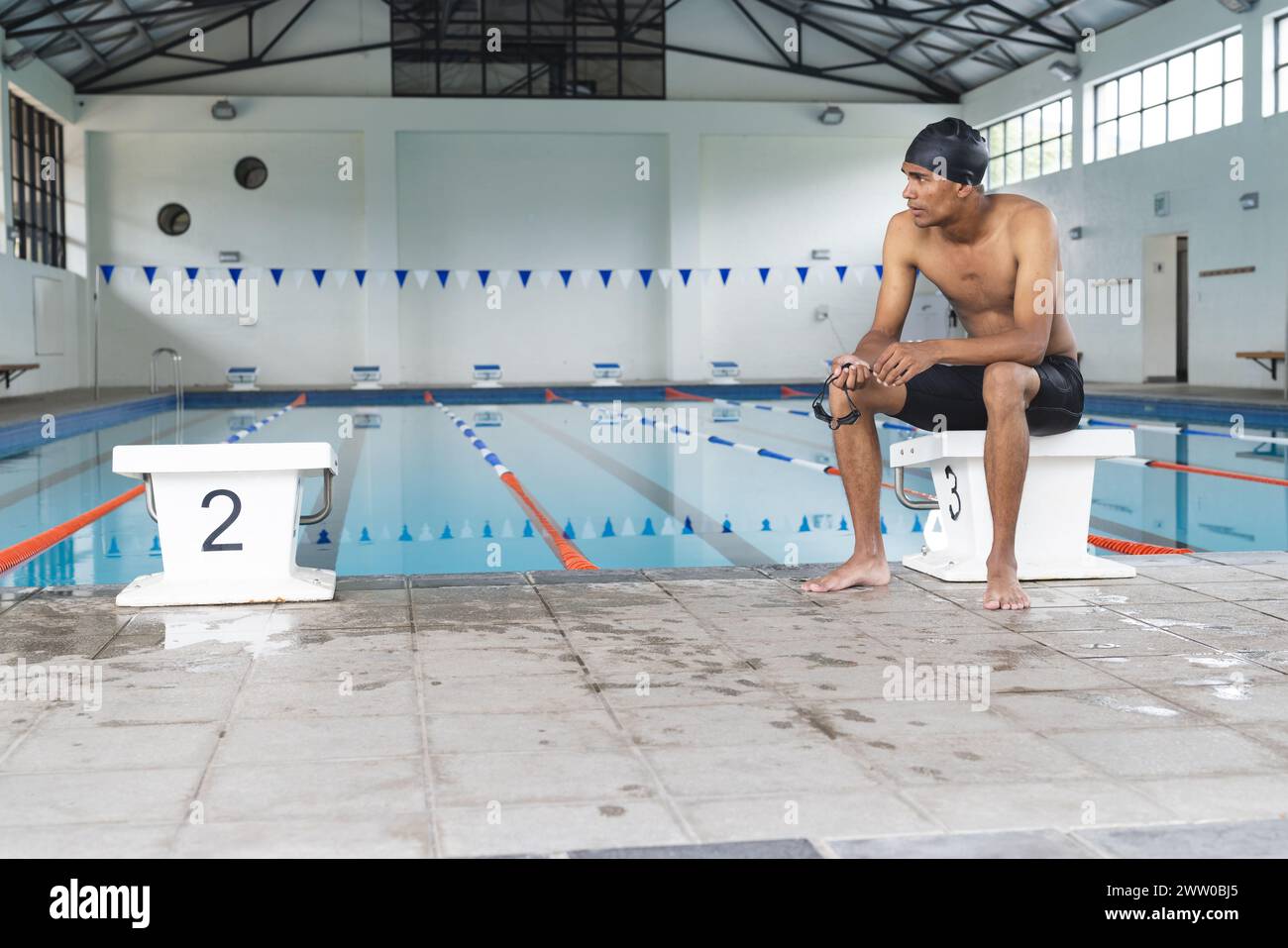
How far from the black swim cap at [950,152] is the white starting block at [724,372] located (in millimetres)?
15539

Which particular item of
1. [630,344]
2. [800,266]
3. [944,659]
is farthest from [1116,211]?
[944,659]

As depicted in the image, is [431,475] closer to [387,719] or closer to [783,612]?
[783,612]

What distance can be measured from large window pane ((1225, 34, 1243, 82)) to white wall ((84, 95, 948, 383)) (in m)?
6.28

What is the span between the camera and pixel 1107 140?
16.7 meters

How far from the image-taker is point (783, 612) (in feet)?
10.8

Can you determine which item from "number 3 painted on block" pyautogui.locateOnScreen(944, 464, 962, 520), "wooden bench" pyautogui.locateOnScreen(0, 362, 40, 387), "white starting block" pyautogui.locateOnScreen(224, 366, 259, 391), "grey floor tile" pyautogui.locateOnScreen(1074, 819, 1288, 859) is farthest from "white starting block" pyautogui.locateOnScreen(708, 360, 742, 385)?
"grey floor tile" pyautogui.locateOnScreen(1074, 819, 1288, 859)

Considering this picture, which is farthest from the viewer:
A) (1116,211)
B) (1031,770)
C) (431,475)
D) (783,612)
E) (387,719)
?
(1116,211)

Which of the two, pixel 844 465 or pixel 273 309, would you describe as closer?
pixel 844 465

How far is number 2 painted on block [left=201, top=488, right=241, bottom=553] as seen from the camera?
3459 millimetres

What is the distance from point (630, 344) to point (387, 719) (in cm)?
1831

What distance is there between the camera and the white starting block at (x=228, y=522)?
3416 millimetres

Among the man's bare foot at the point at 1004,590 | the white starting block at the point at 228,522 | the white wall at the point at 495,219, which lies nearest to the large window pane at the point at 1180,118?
the white wall at the point at 495,219

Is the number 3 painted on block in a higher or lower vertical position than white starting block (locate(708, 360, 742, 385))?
lower

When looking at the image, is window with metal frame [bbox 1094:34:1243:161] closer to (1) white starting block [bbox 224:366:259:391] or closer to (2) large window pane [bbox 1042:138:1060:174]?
(2) large window pane [bbox 1042:138:1060:174]
